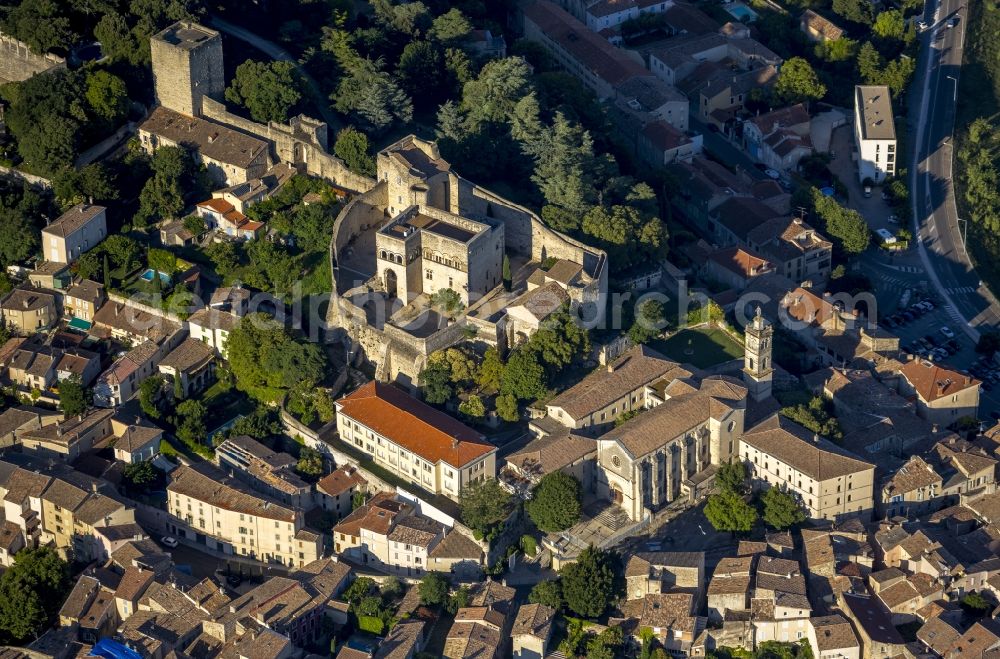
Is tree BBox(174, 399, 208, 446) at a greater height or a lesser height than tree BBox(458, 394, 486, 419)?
lesser

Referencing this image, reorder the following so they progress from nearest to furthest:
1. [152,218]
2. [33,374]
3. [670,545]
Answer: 1. [670,545]
2. [33,374]
3. [152,218]

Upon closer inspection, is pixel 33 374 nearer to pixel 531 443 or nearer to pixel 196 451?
pixel 196 451

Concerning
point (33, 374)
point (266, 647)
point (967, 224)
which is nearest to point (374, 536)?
point (266, 647)

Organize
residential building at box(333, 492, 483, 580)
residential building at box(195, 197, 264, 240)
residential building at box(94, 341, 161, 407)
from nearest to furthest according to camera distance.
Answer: residential building at box(333, 492, 483, 580)
residential building at box(94, 341, 161, 407)
residential building at box(195, 197, 264, 240)

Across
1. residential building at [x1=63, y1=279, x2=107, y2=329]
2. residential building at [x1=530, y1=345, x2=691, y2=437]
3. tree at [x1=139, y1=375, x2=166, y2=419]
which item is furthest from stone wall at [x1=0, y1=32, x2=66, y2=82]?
residential building at [x1=530, y1=345, x2=691, y2=437]

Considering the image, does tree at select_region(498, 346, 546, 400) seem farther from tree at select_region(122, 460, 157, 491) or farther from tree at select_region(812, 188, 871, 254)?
tree at select_region(812, 188, 871, 254)

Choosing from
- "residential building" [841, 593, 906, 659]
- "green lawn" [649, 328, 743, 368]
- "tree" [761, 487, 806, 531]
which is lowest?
"residential building" [841, 593, 906, 659]

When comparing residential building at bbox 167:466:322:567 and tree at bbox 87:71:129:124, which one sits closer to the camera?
residential building at bbox 167:466:322:567
